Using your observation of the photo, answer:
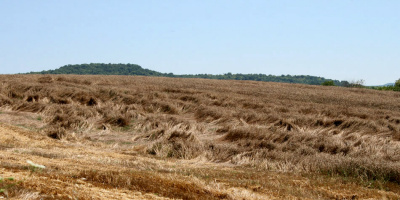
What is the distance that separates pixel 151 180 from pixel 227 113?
11.8 meters

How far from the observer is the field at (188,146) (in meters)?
6.30

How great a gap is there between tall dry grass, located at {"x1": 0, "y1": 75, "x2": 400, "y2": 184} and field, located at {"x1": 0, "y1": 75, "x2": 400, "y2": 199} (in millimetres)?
43

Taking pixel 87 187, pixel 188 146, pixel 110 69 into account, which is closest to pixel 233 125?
pixel 188 146

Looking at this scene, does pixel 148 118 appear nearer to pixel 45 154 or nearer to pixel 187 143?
pixel 187 143

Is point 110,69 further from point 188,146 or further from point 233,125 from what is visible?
point 188,146

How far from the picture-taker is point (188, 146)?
12.5 m

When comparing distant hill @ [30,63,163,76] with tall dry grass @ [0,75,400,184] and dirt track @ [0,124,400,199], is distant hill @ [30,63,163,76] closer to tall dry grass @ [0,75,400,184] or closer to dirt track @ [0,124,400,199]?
tall dry grass @ [0,75,400,184]

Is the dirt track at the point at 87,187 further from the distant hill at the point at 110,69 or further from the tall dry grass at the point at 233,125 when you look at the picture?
the distant hill at the point at 110,69

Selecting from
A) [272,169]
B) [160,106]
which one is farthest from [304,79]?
[272,169]

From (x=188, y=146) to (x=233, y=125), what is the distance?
3807 millimetres

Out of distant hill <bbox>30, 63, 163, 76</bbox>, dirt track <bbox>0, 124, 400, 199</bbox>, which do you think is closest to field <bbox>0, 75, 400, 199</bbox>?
dirt track <bbox>0, 124, 400, 199</bbox>

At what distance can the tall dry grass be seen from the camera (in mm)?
10586

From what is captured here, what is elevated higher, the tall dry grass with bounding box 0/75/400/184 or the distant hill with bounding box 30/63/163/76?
the distant hill with bounding box 30/63/163/76

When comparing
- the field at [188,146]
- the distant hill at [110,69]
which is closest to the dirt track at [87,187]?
the field at [188,146]
